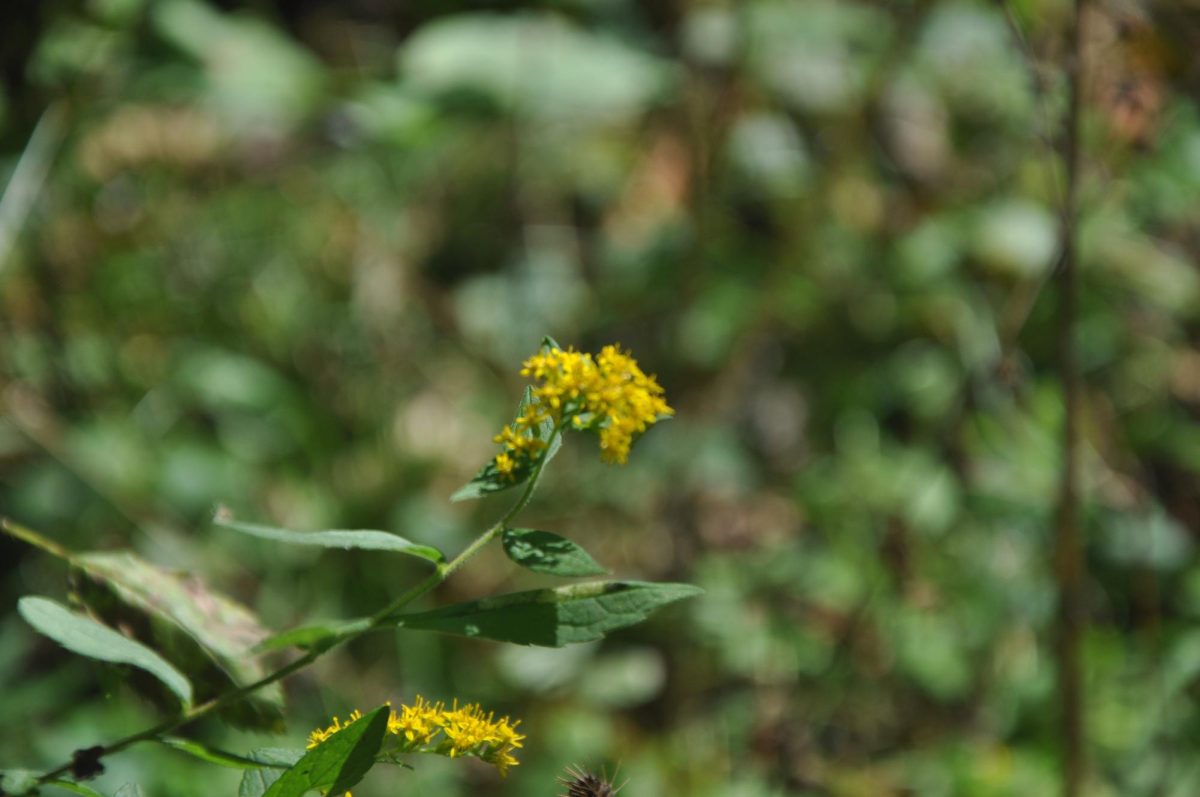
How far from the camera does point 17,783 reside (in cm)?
69

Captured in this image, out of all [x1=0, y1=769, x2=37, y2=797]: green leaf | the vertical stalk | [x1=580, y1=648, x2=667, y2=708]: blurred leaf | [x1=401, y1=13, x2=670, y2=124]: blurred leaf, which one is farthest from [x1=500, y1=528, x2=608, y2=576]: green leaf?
[x1=401, y1=13, x2=670, y2=124]: blurred leaf

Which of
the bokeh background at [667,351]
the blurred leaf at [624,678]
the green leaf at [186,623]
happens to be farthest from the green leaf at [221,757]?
the blurred leaf at [624,678]

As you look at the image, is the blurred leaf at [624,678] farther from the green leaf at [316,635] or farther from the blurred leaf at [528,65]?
the green leaf at [316,635]

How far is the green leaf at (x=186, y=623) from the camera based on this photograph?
2.78 ft

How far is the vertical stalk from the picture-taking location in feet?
4.90

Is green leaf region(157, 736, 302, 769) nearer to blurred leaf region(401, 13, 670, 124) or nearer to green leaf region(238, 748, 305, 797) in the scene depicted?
green leaf region(238, 748, 305, 797)

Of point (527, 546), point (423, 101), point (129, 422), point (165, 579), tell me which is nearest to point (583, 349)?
point (423, 101)

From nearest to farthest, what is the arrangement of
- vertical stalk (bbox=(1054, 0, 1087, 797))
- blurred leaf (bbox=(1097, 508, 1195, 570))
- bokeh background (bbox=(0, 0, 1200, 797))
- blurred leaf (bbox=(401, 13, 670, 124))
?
vertical stalk (bbox=(1054, 0, 1087, 797))
bokeh background (bbox=(0, 0, 1200, 797))
blurred leaf (bbox=(1097, 508, 1195, 570))
blurred leaf (bbox=(401, 13, 670, 124))

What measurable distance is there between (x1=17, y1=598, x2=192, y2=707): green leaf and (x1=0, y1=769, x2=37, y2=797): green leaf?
68 mm

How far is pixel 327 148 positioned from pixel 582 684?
1.30 m

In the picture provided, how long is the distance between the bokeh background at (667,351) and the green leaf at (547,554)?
1.07 m

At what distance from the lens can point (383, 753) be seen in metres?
0.72

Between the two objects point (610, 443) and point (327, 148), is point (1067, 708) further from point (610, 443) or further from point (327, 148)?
point (327, 148)

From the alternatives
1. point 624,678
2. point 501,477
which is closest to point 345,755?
point 501,477
